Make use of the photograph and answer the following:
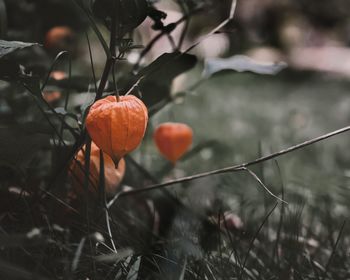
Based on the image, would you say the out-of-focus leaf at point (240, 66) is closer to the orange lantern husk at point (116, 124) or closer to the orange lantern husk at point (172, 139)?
the orange lantern husk at point (172, 139)

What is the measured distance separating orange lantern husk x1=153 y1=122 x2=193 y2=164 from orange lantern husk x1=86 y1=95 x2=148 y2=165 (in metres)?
0.32

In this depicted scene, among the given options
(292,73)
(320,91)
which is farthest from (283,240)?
(292,73)

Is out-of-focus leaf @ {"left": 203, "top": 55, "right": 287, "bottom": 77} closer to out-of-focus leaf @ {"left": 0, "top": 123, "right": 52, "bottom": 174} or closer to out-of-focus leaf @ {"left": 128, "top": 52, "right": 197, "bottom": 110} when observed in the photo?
out-of-focus leaf @ {"left": 128, "top": 52, "right": 197, "bottom": 110}

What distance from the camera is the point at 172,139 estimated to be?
39.6 inches

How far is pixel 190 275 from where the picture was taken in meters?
0.72

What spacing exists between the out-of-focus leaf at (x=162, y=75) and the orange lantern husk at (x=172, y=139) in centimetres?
5

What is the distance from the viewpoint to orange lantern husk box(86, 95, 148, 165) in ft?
2.15

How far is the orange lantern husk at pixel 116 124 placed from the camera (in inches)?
25.8

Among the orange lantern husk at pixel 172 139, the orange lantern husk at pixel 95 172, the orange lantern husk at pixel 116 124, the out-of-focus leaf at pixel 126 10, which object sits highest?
the out-of-focus leaf at pixel 126 10

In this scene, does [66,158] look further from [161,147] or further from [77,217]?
[161,147]

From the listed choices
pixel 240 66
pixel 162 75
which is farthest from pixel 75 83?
pixel 240 66

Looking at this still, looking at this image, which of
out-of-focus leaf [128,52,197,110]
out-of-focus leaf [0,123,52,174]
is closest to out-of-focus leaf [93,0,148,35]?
out-of-focus leaf [128,52,197,110]

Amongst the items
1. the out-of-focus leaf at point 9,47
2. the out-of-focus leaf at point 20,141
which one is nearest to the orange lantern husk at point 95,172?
the out-of-focus leaf at point 20,141

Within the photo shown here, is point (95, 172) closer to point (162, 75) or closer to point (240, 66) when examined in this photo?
point (162, 75)
